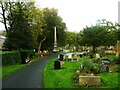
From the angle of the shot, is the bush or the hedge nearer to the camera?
the bush

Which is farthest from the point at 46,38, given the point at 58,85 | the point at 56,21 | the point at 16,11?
the point at 58,85

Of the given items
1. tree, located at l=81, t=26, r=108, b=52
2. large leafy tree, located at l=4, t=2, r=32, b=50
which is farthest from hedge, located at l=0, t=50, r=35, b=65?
tree, located at l=81, t=26, r=108, b=52

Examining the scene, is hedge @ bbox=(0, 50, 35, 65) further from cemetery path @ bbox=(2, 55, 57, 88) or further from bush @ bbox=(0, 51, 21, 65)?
cemetery path @ bbox=(2, 55, 57, 88)

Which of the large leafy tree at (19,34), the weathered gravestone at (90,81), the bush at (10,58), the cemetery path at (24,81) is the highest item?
the large leafy tree at (19,34)

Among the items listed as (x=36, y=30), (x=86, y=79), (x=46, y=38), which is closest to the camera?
(x=86, y=79)

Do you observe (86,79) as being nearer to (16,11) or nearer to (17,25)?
(17,25)

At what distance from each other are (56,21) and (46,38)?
5.12m

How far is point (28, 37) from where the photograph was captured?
45.8 meters

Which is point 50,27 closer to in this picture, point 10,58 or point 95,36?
point 95,36

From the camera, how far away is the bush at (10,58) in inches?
1250

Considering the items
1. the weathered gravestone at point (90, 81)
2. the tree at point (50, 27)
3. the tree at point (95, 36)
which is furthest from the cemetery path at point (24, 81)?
the tree at point (50, 27)

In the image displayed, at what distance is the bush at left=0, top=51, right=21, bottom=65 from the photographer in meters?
31.7

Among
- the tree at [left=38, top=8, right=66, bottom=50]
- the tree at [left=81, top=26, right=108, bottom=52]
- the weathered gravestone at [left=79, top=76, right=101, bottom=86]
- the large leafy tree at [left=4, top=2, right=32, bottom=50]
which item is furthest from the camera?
the tree at [left=38, top=8, right=66, bottom=50]

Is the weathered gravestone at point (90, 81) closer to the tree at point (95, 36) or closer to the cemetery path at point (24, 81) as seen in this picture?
the cemetery path at point (24, 81)
